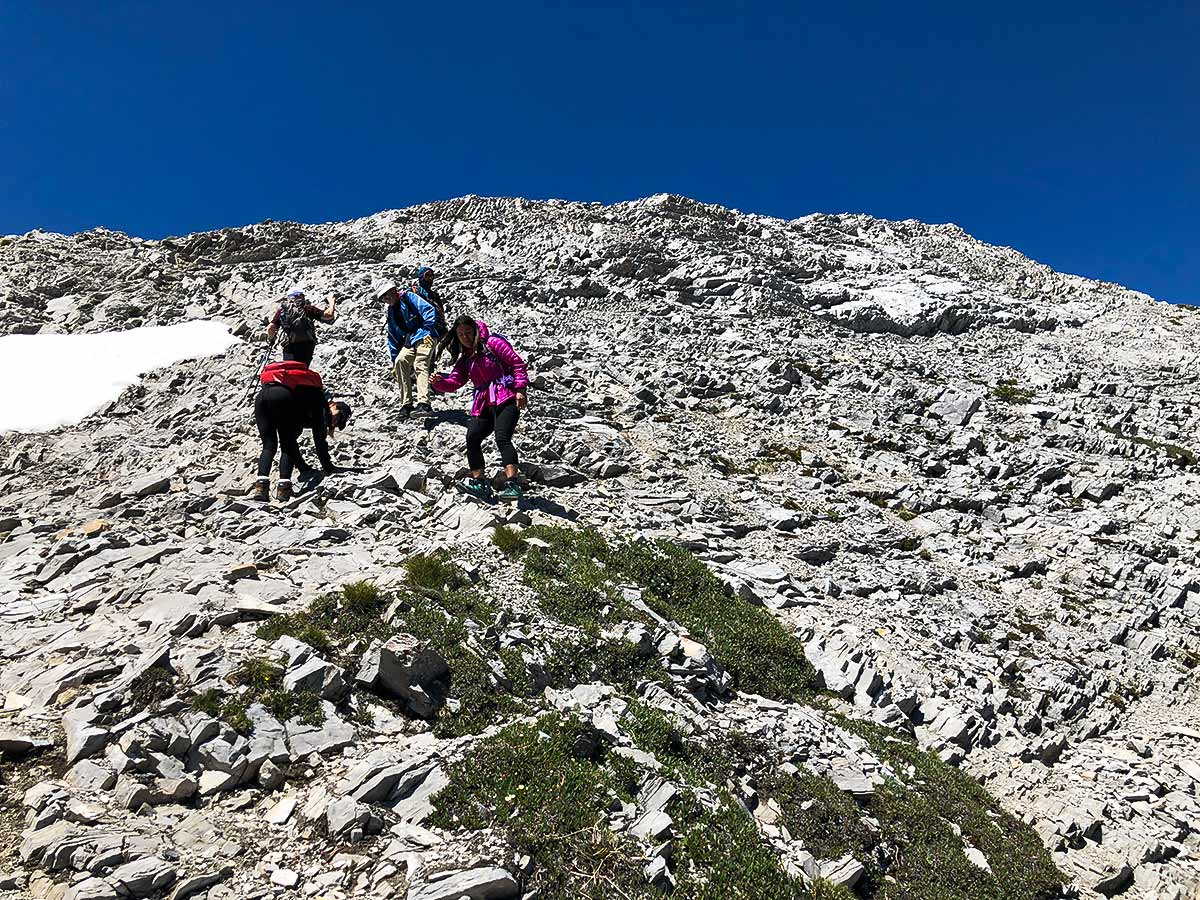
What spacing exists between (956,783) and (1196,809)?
319 centimetres

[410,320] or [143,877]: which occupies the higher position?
[410,320]

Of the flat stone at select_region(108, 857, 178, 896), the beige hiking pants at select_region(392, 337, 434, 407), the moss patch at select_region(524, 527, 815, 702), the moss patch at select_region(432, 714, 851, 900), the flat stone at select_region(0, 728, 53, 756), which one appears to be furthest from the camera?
the beige hiking pants at select_region(392, 337, 434, 407)

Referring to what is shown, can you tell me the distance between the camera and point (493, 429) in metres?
12.4

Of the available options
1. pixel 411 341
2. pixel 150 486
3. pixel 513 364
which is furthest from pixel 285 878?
pixel 411 341

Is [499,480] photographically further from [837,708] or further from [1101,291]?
[1101,291]

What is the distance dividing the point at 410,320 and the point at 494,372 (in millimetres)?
4791

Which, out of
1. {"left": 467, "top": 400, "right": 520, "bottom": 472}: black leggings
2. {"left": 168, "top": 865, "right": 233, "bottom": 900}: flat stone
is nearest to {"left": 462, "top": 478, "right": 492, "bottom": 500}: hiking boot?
{"left": 467, "top": 400, "right": 520, "bottom": 472}: black leggings

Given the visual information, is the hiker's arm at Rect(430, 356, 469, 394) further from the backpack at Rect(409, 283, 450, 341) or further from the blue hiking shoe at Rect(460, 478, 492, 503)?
the blue hiking shoe at Rect(460, 478, 492, 503)

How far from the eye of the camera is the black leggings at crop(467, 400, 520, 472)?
12.0 m

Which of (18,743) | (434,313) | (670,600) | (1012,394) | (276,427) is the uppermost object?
(434,313)

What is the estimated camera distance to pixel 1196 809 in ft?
28.6

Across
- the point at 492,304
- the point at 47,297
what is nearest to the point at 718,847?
the point at 492,304

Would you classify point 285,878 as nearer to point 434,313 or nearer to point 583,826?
point 583,826

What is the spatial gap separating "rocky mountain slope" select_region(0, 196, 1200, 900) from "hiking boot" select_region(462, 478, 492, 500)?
11.4 inches
